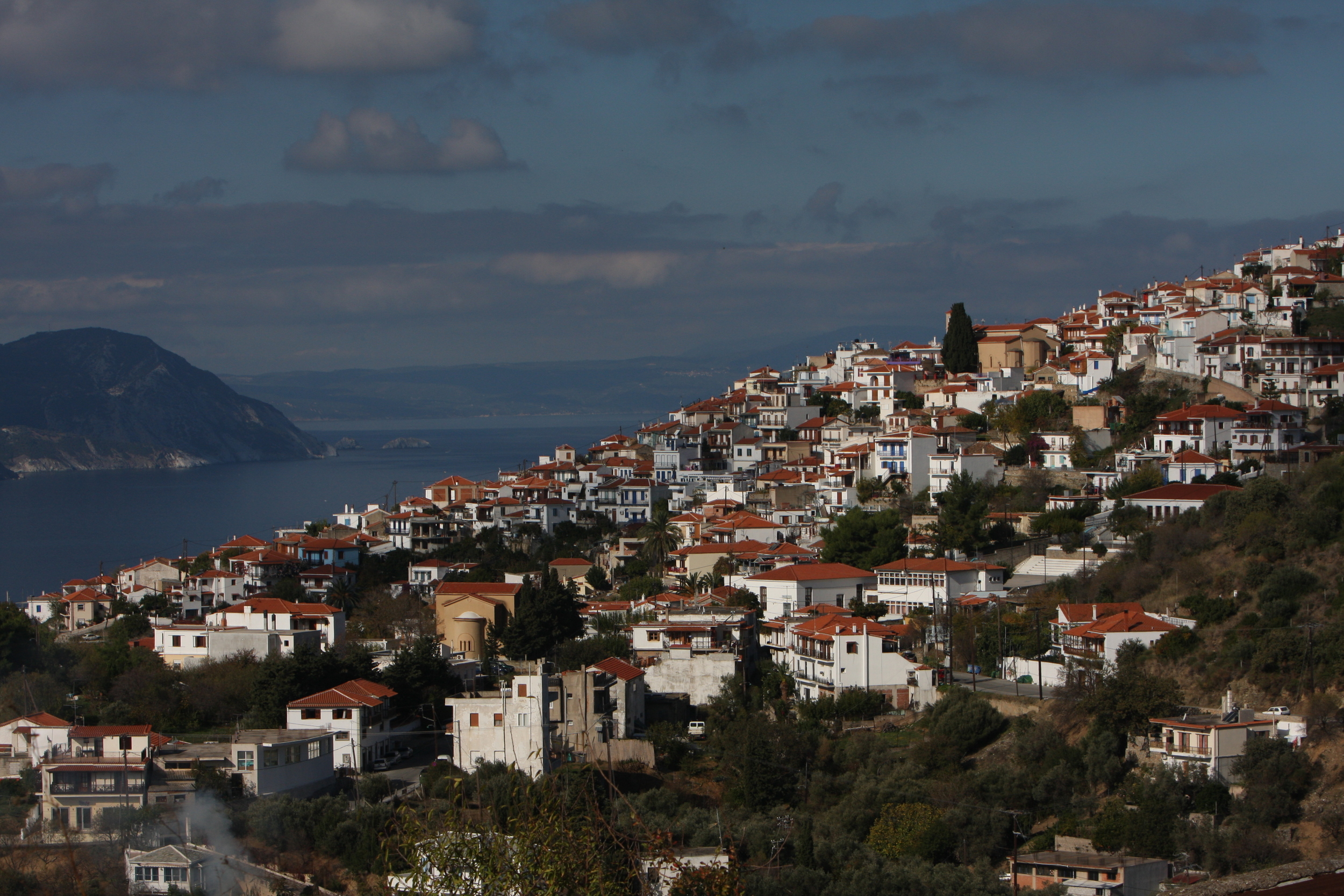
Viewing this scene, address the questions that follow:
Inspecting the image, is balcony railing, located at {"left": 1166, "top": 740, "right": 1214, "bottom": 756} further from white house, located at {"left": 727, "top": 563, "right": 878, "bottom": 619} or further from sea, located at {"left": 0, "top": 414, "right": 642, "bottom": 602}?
sea, located at {"left": 0, "top": 414, "right": 642, "bottom": 602}

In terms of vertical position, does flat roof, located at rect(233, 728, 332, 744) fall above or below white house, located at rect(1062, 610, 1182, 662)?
below

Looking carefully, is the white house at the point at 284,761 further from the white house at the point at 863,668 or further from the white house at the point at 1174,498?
the white house at the point at 1174,498

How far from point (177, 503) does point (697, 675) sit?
105 meters

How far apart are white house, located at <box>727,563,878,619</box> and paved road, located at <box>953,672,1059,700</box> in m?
5.62

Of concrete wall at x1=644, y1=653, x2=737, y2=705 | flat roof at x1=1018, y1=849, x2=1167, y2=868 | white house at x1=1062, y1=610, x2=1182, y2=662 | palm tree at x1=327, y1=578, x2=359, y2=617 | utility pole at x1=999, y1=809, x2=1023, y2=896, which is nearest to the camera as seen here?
flat roof at x1=1018, y1=849, x2=1167, y2=868

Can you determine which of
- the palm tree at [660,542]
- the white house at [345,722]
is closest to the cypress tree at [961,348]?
the palm tree at [660,542]

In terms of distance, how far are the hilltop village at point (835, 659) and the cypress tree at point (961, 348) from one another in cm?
125

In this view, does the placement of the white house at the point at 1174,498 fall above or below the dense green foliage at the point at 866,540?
above

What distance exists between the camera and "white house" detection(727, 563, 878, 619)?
36.3 m

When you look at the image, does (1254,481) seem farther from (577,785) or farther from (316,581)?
(316,581)

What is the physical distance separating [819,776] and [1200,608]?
8.85m

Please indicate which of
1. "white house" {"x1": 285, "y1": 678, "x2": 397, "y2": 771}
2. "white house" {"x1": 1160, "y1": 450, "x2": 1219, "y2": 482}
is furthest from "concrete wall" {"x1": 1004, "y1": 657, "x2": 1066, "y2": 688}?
"white house" {"x1": 285, "y1": 678, "x2": 397, "y2": 771}

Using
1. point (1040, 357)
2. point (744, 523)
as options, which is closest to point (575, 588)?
point (744, 523)

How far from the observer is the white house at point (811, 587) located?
1430 inches
